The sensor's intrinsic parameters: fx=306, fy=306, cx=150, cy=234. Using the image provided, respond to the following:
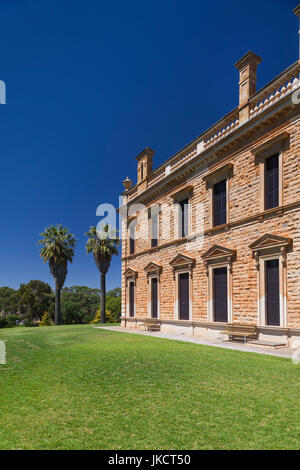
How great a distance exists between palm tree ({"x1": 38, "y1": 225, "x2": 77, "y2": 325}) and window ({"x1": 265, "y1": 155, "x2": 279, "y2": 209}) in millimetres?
28705

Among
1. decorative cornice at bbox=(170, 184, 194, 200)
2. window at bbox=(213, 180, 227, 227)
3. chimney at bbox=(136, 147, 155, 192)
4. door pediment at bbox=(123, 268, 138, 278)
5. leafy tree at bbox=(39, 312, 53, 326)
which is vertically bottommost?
leafy tree at bbox=(39, 312, 53, 326)

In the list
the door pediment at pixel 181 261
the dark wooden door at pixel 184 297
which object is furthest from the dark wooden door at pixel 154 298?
the dark wooden door at pixel 184 297

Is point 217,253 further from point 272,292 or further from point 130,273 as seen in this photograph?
point 130,273

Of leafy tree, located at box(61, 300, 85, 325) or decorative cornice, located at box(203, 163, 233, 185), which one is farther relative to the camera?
leafy tree, located at box(61, 300, 85, 325)

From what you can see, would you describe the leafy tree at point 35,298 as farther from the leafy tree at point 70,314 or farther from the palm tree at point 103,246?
the palm tree at point 103,246

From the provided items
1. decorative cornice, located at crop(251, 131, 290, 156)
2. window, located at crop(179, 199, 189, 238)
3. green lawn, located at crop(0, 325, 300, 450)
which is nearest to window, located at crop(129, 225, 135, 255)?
window, located at crop(179, 199, 189, 238)

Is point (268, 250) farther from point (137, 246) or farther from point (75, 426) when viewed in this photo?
point (137, 246)

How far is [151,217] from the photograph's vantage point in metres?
23.0

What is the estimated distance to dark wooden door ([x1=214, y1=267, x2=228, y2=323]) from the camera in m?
15.6

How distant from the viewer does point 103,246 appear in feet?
117

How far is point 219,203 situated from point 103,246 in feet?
69.8

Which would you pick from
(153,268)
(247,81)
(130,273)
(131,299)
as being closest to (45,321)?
(131,299)

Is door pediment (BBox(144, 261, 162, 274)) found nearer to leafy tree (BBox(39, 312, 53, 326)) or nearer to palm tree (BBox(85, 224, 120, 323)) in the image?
palm tree (BBox(85, 224, 120, 323))
